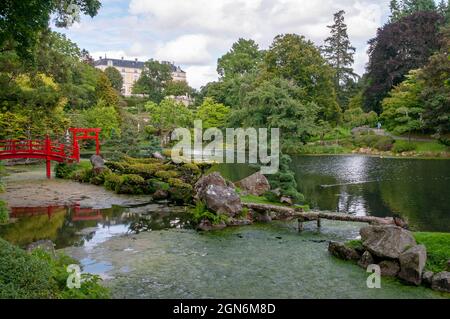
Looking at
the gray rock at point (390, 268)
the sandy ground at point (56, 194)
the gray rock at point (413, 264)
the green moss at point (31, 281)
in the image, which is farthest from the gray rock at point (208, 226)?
the green moss at point (31, 281)

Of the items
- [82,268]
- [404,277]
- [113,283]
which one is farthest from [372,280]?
[82,268]

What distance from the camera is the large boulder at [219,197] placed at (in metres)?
12.9

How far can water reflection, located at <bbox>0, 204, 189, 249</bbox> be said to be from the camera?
36.7ft

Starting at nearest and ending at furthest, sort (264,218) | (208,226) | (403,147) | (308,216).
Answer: (308,216) < (208,226) < (264,218) < (403,147)

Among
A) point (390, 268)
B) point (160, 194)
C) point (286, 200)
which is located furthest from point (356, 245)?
point (160, 194)

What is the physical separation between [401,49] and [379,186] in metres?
27.4

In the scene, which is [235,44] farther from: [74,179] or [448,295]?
[448,295]

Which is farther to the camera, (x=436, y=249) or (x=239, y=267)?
(x=239, y=267)

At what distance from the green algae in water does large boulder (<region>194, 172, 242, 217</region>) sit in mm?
1009

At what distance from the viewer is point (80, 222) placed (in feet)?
42.6

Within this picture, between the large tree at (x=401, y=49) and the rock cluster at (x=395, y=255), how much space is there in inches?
1401

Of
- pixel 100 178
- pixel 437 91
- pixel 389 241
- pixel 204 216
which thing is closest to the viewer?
pixel 389 241

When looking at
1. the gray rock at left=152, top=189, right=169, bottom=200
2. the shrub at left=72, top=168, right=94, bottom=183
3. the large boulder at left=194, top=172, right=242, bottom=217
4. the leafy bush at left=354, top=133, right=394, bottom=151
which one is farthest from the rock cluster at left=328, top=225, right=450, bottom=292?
the leafy bush at left=354, top=133, right=394, bottom=151

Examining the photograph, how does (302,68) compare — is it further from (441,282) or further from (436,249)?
(441,282)
